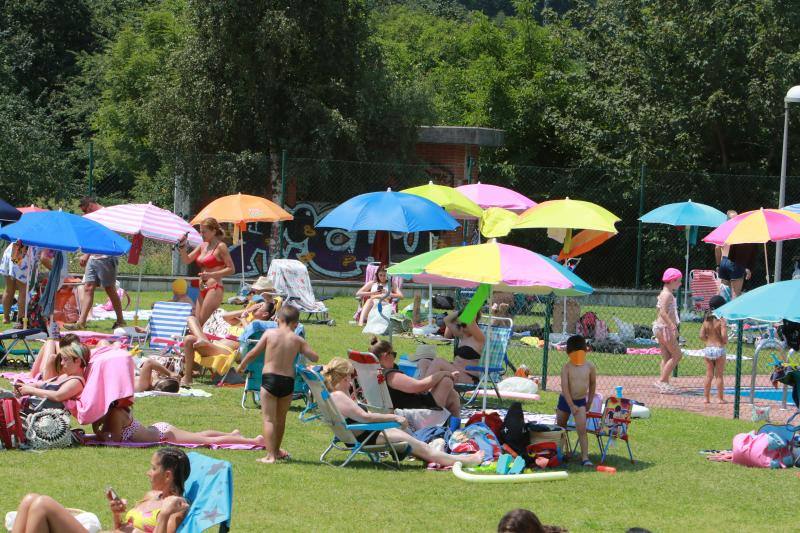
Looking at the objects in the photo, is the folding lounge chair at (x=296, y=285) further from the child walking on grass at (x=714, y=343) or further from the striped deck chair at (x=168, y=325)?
the child walking on grass at (x=714, y=343)

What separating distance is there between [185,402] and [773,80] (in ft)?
62.9

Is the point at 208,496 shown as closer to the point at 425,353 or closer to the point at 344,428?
the point at 344,428

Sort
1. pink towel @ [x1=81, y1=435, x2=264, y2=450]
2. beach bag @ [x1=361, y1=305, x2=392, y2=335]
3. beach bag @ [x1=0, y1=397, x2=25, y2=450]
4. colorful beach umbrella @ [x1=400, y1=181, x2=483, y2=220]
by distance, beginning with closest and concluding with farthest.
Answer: beach bag @ [x1=0, y1=397, x2=25, y2=450]
pink towel @ [x1=81, y1=435, x2=264, y2=450]
beach bag @ [x1=361, y1=305, x2=392, y2=335]
colorful beach umbrella @ [x1=400, y1=181, x2=483, y2=220]

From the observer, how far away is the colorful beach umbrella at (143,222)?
16.3 metres

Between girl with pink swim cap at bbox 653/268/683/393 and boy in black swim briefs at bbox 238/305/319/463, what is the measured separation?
19.1 feet

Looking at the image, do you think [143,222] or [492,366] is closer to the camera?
[492,366]

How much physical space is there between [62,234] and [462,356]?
4.96 meters

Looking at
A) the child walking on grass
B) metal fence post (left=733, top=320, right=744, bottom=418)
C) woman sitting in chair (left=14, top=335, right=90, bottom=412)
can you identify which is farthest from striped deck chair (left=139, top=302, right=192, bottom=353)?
metal fence post (left=733, top=320, right=744, bottom=418)

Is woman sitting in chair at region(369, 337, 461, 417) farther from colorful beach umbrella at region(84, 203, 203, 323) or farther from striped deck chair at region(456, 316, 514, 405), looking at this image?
colorful beach umbrella at region(84, 203, 203, 323)

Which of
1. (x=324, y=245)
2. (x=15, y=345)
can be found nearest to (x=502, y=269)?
(x=15, y=345)

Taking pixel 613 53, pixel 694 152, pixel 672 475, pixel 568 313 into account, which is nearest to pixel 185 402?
pixel 672 475

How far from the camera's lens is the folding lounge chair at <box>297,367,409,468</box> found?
9.09m

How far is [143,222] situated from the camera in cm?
1642

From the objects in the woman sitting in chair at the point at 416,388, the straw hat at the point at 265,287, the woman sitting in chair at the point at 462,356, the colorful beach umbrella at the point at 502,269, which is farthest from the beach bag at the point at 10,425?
the straw hat at the point at 265,287
